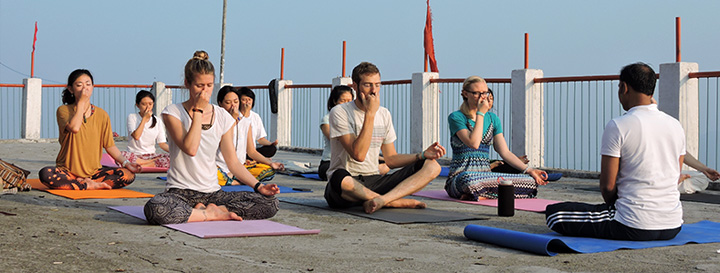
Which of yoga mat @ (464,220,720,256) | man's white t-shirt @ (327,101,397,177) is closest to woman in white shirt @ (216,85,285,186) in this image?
man's white t-shirt @ (327,101,397,177)

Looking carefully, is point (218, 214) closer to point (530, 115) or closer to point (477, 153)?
point (477, 153)

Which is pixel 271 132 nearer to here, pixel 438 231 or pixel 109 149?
pixel 109 149

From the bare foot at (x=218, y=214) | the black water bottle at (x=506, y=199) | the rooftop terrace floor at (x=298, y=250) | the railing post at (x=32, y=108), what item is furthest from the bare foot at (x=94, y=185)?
the railing post at (x=32, y=108)

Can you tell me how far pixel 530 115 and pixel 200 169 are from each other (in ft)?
26.0

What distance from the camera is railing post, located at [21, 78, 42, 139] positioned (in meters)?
19.9

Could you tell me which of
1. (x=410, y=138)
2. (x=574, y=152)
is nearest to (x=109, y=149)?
(x=574, y=152)

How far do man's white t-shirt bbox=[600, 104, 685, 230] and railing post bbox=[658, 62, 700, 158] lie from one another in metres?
5.90

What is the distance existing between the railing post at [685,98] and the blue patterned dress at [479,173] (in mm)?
3648

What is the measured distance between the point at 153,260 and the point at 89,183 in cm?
387

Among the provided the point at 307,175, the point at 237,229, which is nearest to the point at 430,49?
the point at 307,175

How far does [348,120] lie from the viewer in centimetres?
581

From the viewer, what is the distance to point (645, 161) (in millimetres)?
4199

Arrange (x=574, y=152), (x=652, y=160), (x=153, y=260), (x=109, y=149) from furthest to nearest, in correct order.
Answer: (x=574, y=152)
(x=109, y=149)
(x=652, y=160)
(x=153, y=260)

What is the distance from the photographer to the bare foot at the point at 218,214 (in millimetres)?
5102
